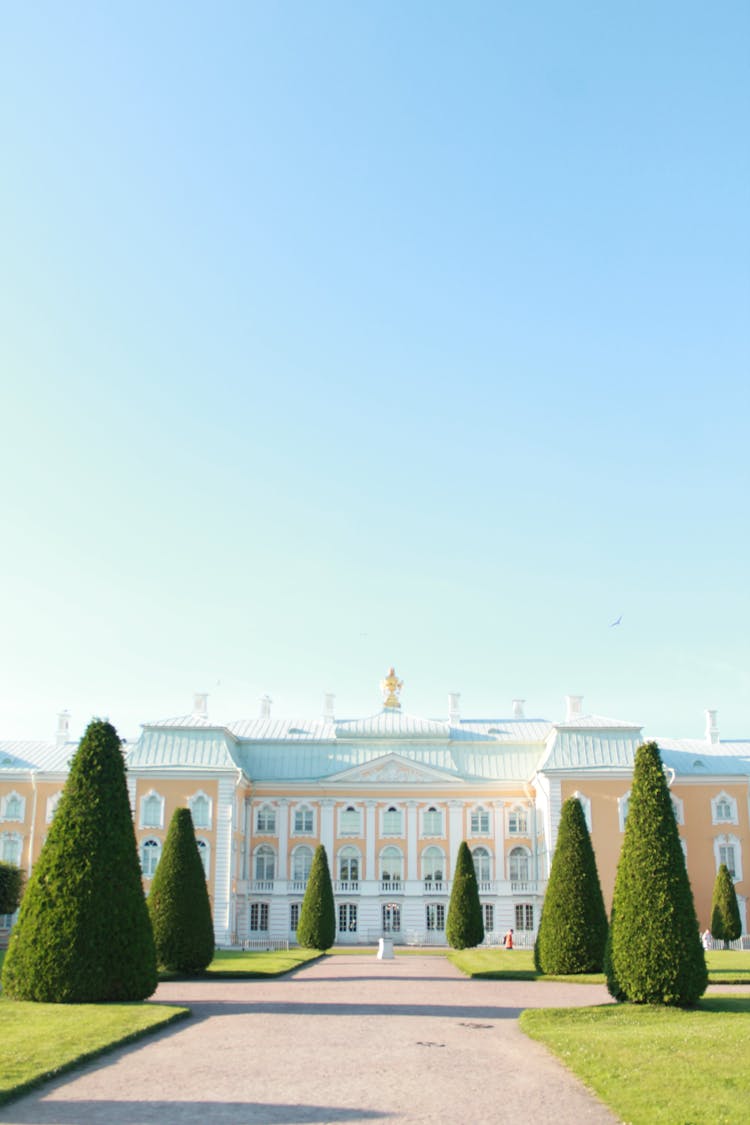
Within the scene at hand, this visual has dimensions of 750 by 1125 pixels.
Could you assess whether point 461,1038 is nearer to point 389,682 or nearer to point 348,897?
point 348,897

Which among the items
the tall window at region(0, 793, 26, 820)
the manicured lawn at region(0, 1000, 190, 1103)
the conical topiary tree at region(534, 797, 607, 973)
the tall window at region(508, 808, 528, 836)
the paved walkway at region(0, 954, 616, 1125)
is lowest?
the paved walkway at region(0, 954, 616, 1125)

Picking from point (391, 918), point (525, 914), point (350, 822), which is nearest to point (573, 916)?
point (525, 914)

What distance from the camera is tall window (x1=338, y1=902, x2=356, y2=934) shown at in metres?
48.5

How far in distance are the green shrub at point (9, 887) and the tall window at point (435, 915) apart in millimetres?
18519

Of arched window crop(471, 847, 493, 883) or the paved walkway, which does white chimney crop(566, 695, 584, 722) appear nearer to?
arched window crop(471, 847, 493, 883)

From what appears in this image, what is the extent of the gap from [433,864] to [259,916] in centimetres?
810

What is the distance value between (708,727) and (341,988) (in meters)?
36.7

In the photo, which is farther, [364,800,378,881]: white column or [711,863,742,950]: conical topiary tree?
[364,800,378,881]: white column

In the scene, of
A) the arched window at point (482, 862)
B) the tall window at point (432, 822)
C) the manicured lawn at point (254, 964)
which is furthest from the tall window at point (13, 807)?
the arched window at point (482, 862)

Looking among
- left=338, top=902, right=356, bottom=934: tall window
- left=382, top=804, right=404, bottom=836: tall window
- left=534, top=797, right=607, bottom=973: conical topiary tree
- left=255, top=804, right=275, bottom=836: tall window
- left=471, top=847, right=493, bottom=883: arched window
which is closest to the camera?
left=534, top=797, right=607, bottom=973: conical topiary tree

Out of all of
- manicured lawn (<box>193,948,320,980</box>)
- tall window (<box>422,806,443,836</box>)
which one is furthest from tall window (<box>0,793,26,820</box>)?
tall window (<box>422,806,443,836</box>)

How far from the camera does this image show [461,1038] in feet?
44.9

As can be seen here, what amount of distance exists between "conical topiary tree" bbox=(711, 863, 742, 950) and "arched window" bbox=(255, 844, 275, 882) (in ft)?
63.5

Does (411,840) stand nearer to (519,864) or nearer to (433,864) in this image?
(433,864)
